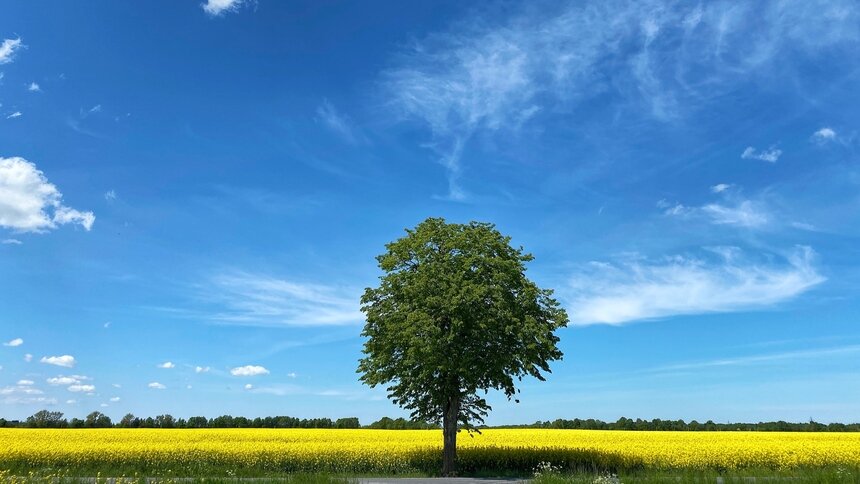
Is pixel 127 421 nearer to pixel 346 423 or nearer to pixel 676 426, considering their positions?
pixel 346 423

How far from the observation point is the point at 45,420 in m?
64.7

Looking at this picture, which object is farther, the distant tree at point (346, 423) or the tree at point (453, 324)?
the distant tree at point (346, 423)

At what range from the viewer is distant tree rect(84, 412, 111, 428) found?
214 feet

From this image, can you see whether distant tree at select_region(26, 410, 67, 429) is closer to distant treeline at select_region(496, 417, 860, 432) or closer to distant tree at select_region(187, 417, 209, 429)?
distant tree at select_region(187, 417, 209, 429)

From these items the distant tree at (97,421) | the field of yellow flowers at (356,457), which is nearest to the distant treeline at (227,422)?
the distant tree at (97,421)

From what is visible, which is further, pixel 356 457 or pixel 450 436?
pixel 356 457

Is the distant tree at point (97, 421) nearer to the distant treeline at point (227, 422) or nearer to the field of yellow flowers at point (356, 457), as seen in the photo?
the distant treeline at point (227, 422)

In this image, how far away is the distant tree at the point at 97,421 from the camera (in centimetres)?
6538

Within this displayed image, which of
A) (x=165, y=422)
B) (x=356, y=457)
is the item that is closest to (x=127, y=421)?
(x=165, y=422)

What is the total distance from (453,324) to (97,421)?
57.5 m

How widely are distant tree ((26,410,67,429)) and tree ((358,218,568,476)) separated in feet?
161

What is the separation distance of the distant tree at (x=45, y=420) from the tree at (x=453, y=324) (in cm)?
4921

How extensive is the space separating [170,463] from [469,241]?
19.6 m

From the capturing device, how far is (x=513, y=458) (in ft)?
107
